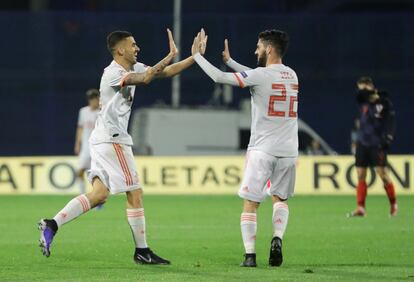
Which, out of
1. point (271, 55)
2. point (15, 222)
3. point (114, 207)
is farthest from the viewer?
point (114, 207)

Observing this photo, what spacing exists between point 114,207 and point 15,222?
3881 mm

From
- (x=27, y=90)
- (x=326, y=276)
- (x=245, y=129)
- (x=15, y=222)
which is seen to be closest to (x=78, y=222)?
(x=15, y=222)

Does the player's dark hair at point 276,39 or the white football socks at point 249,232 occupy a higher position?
the player's dark hair at point 276,39

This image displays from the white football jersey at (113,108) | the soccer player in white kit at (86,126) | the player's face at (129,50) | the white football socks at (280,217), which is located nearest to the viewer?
the white football socks at (280,217)

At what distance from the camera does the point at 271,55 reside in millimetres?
12617

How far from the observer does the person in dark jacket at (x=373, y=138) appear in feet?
64.3

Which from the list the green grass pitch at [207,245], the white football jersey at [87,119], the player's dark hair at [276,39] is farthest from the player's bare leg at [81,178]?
the player's dark hair at [276,39]

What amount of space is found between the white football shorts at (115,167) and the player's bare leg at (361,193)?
720cm

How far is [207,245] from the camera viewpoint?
48.8 ft

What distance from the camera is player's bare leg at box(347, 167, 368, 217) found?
63.8 ft

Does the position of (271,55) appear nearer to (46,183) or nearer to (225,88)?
(46,183)

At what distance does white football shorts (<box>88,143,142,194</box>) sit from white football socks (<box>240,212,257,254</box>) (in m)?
1.12

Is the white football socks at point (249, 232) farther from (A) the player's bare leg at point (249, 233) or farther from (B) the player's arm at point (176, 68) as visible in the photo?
(B) the player's arm at point (176, 68)

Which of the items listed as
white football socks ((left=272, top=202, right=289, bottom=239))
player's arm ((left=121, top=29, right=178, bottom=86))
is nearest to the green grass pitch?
white football socks ((left=272, top=202, right=289, bottom=239))
